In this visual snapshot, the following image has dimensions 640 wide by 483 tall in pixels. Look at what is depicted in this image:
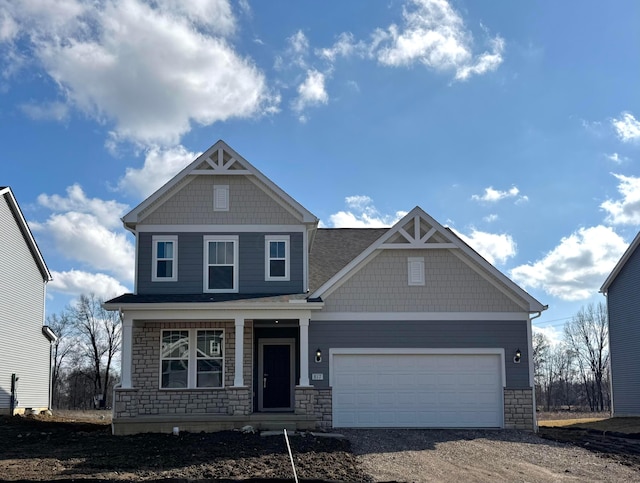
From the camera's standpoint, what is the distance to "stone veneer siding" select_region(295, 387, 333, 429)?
17.6 m

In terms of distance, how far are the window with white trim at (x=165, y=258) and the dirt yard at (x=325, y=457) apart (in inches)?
166

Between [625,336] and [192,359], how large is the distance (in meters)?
17.1

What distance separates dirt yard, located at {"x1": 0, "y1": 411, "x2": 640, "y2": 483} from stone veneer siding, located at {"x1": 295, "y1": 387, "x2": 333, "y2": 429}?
1.10 meters

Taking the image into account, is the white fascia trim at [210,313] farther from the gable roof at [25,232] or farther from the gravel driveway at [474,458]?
the gable roof at [25,232]

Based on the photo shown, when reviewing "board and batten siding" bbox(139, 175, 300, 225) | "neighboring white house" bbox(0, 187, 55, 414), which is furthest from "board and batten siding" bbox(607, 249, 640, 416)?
"neighboring white house" bbox(0, 187, 55, 414)

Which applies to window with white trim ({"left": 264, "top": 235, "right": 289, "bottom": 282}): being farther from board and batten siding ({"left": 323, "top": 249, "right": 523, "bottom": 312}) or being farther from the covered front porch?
board and batten siding ({"left": 323, "top": 249, "right": 523, "bottom": 312})

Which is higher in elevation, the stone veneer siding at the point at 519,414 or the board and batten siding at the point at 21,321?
the board and batten siding at the point at 21,321

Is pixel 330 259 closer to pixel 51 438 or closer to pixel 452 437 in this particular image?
pixel 452 437

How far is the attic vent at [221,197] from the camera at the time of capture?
64.3 ft

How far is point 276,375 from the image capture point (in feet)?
66.9

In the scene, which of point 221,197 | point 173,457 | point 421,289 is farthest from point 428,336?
point 173,457

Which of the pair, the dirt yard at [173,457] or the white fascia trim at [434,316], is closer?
the dirt yard at [173,457]

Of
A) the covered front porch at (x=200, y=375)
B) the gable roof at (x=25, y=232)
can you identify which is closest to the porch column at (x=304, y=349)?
the covered front porch at (x=200, y=375)

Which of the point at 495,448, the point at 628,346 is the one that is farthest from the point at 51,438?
the point at 628,346
